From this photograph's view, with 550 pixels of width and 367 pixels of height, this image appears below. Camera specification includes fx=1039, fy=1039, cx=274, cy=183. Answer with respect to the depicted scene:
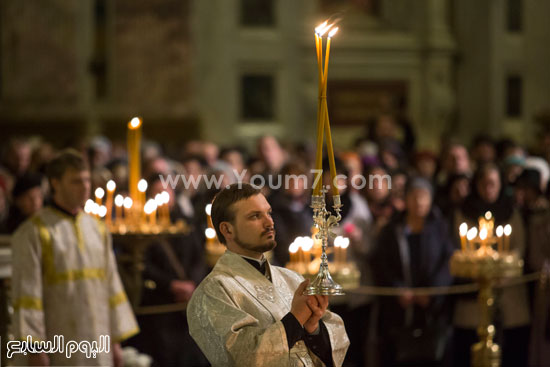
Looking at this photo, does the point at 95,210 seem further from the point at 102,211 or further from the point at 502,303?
the point at 502,303

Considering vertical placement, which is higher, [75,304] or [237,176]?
[237,176]

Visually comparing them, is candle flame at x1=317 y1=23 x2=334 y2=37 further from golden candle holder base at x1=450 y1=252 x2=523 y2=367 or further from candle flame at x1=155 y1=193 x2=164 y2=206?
golden candle holder base at x1=450 y1=252 x2=523 y2=367

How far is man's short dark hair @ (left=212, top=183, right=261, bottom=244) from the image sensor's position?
3875 millimetres

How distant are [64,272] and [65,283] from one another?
6 cm

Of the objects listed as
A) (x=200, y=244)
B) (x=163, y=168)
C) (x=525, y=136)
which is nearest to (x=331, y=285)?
(x=200, y=244)

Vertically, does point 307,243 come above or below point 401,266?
above

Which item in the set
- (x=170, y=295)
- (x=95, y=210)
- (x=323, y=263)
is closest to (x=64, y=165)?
(x=95, y=210)

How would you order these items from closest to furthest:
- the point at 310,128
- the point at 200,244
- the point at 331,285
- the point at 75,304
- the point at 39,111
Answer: the point at 331,285 → the point at 75,304 → the point at 200,244 → the point at 39,111 → the point at 310,128

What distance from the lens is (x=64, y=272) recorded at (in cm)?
530

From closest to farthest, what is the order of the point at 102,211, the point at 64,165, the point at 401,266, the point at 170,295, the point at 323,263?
the point at 323,263, the point at 64,165, the point at 102,211, the point at 170,295, the point at 401,266

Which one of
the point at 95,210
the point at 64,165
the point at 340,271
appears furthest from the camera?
the point at 340,271

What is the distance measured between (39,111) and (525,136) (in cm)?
814

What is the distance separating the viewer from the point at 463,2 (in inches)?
710

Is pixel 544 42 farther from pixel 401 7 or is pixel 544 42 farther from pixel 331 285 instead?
pixel 331 285
